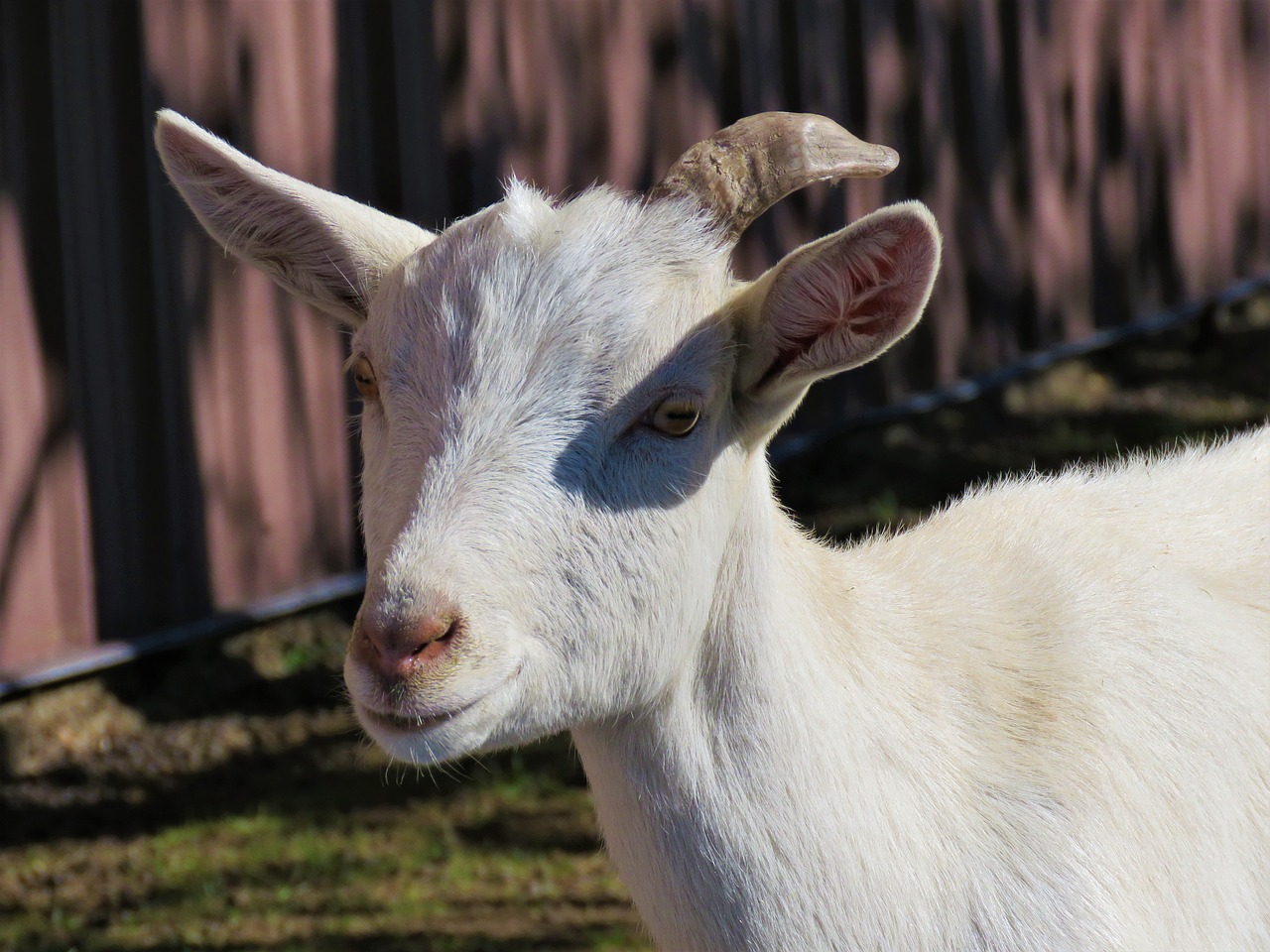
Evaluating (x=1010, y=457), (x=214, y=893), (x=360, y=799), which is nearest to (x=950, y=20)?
Result: (x=1010, y=457)

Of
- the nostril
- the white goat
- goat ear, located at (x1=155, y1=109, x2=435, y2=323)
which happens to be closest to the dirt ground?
goat ear, located at (x1=155, y1=109, x2=435, y2=323)

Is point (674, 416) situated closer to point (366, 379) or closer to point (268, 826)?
point (366, 379)

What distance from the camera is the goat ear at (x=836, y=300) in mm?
2465

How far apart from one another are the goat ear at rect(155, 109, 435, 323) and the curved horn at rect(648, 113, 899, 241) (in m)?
0.63

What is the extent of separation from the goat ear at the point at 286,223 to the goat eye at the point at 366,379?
0.62ft

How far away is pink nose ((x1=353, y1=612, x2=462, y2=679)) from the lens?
7.34 ft

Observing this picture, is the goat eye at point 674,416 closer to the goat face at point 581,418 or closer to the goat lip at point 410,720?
the goat face at point 581,418

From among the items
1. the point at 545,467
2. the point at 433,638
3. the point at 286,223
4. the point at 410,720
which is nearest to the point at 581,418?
the point at 545,467

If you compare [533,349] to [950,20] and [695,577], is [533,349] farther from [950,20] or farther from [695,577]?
[950,20]

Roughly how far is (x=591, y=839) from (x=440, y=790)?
0.75 meters

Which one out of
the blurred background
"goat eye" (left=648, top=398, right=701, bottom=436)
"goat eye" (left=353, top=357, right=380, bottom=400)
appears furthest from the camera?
the blurred background

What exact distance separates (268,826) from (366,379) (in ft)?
10.8

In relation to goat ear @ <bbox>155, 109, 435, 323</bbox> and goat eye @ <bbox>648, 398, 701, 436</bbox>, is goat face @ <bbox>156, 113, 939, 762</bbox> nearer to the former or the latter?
goat eye @ <bbox>648, 398, 701, 436</bbox>

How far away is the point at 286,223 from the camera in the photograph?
2941mm
